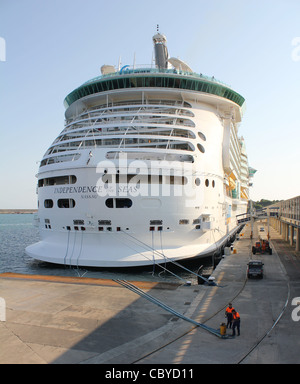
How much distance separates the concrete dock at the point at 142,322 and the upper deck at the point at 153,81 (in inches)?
658

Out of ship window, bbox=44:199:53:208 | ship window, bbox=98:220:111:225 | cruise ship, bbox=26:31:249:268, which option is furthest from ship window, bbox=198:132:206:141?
ship window, bbox=44:199:53:208

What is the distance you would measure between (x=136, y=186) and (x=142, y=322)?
9.51 m

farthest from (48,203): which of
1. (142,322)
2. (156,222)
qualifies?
(142,322)

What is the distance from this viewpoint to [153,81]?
26297 millimetres

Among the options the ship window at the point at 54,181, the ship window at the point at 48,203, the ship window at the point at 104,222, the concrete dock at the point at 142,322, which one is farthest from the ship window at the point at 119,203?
the ship window at the point at 48,203

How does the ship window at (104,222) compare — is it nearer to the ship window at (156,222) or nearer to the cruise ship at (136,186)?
the cruise ship at (136,186)

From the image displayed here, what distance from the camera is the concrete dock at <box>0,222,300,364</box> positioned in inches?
333

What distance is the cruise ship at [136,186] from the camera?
19.1m

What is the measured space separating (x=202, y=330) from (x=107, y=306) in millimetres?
4257

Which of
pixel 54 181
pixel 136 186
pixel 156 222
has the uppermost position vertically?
pixel 54 181

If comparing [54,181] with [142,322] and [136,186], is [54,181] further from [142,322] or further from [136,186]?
[142,322]

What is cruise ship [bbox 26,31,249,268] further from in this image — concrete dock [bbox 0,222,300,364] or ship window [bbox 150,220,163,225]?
concrete dock [bbox 0,222,300,364]

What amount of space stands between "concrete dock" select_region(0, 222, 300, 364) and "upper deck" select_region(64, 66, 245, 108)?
54.8ft
